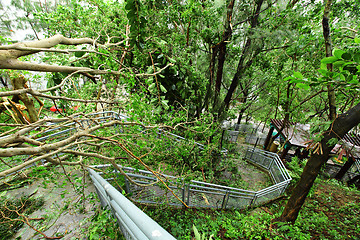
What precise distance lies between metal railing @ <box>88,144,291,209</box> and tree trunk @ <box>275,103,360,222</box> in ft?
4.38

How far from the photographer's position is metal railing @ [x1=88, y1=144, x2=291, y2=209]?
3326 mm

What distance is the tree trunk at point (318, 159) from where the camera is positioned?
94.5 inches

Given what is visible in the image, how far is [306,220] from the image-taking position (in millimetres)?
4148

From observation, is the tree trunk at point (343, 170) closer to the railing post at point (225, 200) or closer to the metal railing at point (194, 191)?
the metal railing at point (194, 191)

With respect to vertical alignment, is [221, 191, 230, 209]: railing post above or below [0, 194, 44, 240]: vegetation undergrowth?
below

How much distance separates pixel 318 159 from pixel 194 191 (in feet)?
10.8

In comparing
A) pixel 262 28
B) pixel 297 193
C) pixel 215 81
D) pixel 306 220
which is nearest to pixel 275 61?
pixel 262 28

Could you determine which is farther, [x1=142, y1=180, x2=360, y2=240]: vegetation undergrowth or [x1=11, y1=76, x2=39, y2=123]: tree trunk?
[x1=142, y1=180, x2=360, y2=240]: vegetation undergrowth

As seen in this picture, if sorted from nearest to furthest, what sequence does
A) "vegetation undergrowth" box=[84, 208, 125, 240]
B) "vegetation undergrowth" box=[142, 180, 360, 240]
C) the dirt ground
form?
"vegetation undergrowth" box=[84, 208, 125, 240]
the dirt ground
"vegetation undergrowth" box=[142, 180, 360, 240]

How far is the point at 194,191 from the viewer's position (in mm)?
4438

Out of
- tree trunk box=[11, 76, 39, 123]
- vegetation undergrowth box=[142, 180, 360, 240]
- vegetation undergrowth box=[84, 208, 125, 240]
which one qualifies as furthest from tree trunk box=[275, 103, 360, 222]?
tree trunk box=[11, 76, 39, 123]

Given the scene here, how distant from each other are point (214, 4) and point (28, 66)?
5.60 m

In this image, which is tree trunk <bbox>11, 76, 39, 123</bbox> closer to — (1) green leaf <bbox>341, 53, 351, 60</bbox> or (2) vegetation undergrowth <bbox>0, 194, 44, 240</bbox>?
(2) vegetation undergrowth <bbox>0, 194, 44, 240</bbox>

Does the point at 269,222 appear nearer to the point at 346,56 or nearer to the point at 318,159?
the point at 318,159
